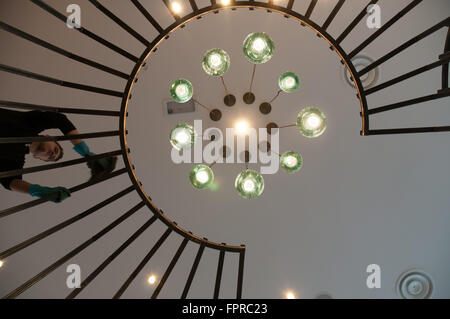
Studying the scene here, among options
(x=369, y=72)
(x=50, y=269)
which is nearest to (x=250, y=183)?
(x=50, y=269)

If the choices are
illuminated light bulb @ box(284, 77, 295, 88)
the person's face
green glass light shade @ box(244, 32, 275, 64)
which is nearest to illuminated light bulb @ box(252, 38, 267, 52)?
green glass light shade @ box(244, 32, 275, 64)

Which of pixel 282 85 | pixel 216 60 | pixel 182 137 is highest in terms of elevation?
pixel 216 60

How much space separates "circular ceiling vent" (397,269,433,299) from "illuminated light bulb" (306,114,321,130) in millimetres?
3706

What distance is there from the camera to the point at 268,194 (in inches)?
181

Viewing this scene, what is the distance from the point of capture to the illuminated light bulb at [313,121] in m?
2.58

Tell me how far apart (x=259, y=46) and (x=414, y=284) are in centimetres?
478

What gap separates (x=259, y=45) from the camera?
7.81ft

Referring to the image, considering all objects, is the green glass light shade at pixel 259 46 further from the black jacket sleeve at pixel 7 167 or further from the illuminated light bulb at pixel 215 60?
the black jacket sleeve at pixel 7 167

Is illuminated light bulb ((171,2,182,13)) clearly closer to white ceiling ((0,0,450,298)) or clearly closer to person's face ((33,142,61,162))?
white ceiling ((0,0,450,298))

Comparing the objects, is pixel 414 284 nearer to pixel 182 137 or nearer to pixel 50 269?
pixel 182 137

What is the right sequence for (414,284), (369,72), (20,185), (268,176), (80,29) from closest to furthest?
(80,29) < (20,185) < (369,72) < (268,176) < (414,284)

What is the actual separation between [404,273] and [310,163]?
244 cm

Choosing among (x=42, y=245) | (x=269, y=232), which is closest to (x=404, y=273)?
(x=269, y=232)

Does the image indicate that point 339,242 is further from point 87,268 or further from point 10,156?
point 10,156
